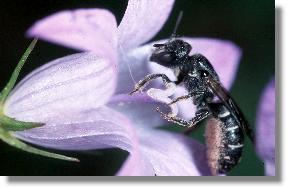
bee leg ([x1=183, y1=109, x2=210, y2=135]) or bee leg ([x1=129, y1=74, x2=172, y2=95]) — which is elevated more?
bee leg ([x1=129, y1=74, x2=172, y2=95])

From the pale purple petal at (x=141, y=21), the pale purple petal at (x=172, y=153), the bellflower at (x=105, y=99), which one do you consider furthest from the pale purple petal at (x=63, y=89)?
the pale purple petal at (x=172, y=153)

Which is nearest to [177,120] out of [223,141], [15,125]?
[223,141]

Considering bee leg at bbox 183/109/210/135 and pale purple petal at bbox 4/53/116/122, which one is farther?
bee leg at bbox 183/109/210/135

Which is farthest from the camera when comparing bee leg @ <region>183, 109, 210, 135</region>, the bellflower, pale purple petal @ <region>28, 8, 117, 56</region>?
bee leg @ <region>183, 109, 210, 135</region>

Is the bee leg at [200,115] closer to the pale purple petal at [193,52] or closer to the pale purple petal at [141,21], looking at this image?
the pale purple petal at [193,52]

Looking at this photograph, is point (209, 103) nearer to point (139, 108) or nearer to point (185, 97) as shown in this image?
point (185, 97)

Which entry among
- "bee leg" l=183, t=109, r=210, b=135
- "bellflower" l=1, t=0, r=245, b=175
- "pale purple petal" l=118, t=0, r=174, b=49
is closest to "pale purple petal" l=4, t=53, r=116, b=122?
"bellflower" l=1, t=0, r=245, b=175

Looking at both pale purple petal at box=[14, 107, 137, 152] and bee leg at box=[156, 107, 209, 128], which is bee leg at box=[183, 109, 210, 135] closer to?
bee leg at box=[156, 107, 209, 128]
